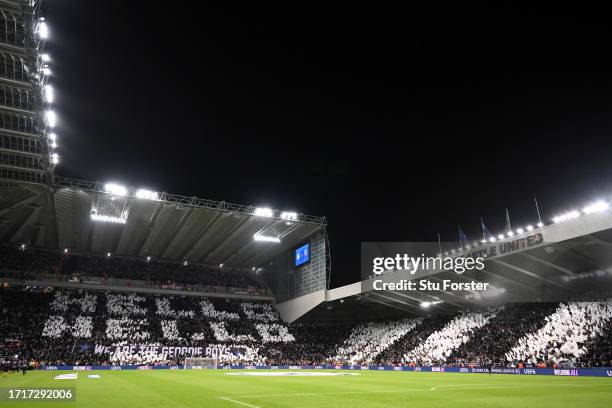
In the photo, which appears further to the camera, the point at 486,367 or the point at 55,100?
the point at 486,367

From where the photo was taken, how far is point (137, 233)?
57.3 m

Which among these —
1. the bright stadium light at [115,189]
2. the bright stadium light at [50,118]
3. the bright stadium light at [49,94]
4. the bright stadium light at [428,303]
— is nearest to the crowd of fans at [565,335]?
the bright stadium light at [428,303]

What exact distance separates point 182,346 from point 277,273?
20991mm

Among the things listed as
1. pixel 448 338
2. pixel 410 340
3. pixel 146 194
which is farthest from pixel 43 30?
pixel 410 340

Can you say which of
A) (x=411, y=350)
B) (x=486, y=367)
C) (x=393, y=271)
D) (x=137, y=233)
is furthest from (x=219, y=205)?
(x=486, y=367)

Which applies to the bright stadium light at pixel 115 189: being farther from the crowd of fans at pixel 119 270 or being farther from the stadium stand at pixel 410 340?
the stadium stand at pixel 410 340

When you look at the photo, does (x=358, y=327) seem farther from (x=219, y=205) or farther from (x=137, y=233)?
(x=137, y=233)

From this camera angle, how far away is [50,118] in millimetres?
32344

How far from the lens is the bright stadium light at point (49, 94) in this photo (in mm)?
29500

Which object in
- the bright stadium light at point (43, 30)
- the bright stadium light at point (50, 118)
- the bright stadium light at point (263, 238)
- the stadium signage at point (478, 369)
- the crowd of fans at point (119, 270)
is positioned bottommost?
the stadium signage at point (478, 369)

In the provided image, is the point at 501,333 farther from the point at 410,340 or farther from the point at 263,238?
the point at 263,238

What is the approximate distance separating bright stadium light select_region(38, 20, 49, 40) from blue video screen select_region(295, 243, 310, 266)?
40.3 m

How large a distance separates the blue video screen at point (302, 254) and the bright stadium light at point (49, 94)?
36.4 metres

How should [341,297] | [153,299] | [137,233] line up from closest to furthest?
[341,297], [137,233], [153,299]
